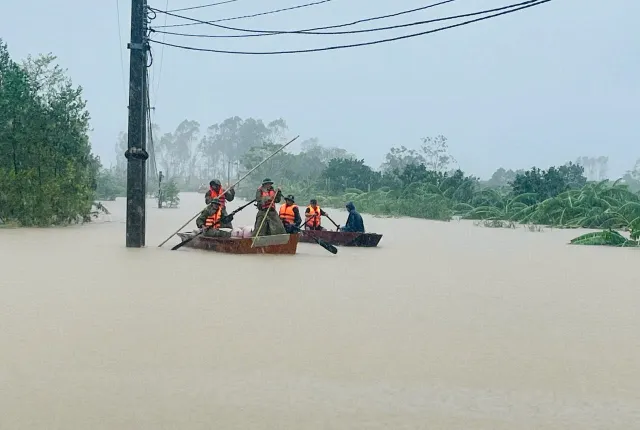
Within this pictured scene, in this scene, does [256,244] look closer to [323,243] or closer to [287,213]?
[323,243]

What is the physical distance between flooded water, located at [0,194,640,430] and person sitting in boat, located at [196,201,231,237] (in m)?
1.81

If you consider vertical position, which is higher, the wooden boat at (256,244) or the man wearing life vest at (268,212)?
the man wearing life vest at (268,212)

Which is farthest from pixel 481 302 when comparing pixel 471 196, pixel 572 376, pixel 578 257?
pixel 471 196

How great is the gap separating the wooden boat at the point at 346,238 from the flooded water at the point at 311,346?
3.87 meters

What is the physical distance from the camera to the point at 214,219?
1574 cm

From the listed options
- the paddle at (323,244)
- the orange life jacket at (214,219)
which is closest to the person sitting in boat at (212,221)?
the orange life jacket at (214,219)

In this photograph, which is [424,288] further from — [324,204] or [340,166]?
[340,166]

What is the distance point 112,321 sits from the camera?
7762mm

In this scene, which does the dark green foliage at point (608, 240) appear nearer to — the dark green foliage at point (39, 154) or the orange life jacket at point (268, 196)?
the orange life jacket at point (268, 196)

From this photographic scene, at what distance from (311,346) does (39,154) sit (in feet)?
56.7

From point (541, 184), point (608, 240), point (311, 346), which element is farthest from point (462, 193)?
point (311, 346)

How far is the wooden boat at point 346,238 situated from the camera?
57.3 ft

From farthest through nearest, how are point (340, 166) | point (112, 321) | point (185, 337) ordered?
point (340, 166) < point (112, 321) < point (185, 337)

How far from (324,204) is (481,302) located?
4458 cm
